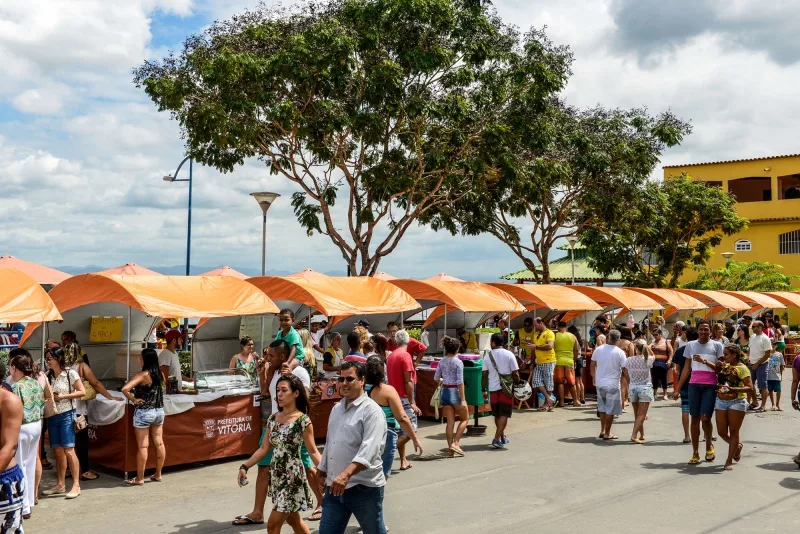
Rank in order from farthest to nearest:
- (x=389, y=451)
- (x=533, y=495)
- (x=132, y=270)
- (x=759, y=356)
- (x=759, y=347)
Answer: (x=132, y=270), (x=759, y=356), (x=759, y=347), (x=533, y=495), (x=389, y=451)

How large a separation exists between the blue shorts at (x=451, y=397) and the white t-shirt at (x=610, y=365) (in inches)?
101

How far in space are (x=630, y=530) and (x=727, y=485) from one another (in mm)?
2550

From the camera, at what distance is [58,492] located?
8.90 metres

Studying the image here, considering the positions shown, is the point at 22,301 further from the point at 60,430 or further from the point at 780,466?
the point at 780,466

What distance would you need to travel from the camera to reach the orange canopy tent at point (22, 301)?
9.41 m

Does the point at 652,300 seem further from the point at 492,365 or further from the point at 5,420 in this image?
the point at 5,420

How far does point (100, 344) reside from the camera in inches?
531

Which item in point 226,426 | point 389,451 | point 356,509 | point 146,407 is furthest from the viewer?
point 226,426

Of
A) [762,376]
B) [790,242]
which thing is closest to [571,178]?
[762,376]

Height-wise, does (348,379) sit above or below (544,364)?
above

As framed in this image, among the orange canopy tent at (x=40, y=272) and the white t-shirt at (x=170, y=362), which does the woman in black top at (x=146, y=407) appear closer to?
the white t-shirt at (x=170, y=362)

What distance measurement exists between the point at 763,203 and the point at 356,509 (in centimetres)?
5190

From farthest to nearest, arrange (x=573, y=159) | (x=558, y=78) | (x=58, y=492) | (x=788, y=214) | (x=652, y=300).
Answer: (x=788, y=214), (x=573, y=159), (x=652, y=300), (x=558, y=78), (x=58, y=492)

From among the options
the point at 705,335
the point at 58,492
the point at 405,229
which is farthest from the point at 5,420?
the point at 405,229
